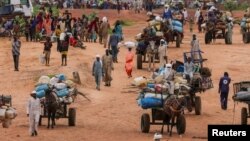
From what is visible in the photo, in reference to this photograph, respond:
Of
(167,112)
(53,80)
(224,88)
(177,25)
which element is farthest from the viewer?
(177,25)

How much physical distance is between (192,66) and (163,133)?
480 centimetres

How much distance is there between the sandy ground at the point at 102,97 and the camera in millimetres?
25672

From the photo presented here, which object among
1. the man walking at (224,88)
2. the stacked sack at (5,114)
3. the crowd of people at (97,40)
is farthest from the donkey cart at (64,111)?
the man walking at (224,88)

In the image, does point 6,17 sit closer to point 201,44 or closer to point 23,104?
point 201,44

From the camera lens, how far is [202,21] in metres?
56.1

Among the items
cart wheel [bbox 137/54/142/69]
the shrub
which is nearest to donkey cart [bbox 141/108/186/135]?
cart wheel [bbox 137/54/142/69]

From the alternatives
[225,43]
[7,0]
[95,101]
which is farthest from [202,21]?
[95,101]

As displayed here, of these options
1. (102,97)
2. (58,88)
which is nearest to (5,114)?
(58,88)

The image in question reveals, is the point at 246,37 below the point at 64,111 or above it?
below

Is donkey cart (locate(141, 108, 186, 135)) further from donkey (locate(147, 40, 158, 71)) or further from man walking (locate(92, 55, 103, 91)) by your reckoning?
donkey (locate(147, 40, 158, 71))

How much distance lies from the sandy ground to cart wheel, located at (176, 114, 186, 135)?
0.53 feet

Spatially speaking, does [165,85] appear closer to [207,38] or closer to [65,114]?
[65,114]

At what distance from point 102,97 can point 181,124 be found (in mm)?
7472

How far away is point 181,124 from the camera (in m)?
25.1
